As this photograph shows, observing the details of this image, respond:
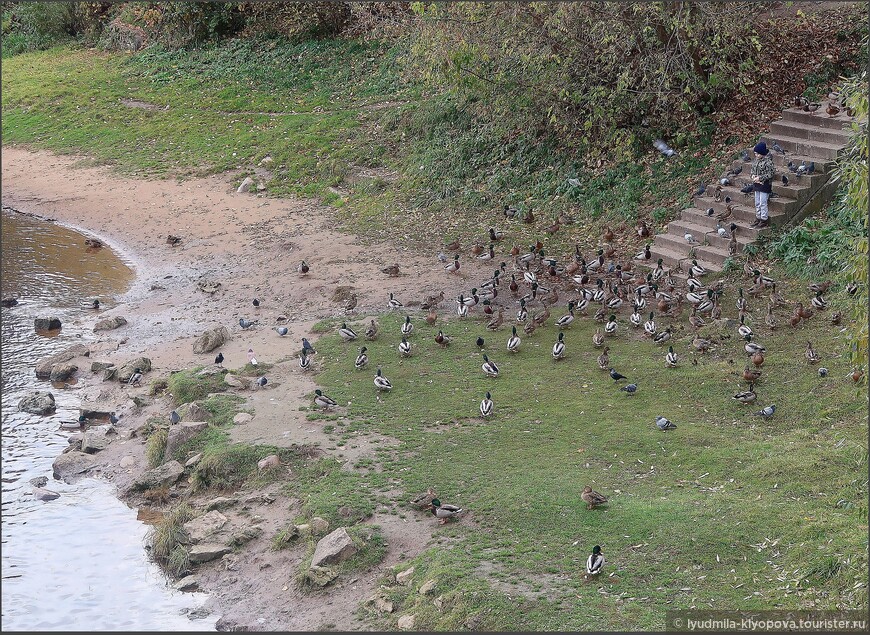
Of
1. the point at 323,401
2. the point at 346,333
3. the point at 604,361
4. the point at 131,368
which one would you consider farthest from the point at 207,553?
the point at 604,361

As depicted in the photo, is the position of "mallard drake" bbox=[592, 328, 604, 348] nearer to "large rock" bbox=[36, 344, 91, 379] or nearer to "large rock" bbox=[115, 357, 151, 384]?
"large rock" bbox=[115, 357, 151, 384]

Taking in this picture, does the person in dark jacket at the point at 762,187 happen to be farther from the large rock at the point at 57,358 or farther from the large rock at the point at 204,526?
the large rock at the point at 57,358

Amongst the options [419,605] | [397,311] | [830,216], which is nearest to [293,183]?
[397,311]

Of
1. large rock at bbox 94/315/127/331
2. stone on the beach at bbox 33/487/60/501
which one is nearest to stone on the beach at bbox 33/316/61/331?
large rock at bbox 94/315/127/331

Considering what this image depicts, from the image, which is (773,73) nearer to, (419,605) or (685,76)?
(685,76)

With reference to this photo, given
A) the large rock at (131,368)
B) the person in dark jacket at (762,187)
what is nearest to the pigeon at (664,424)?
the person in dark jacket at (762,187)

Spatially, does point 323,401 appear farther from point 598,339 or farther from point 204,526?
point 598,339
